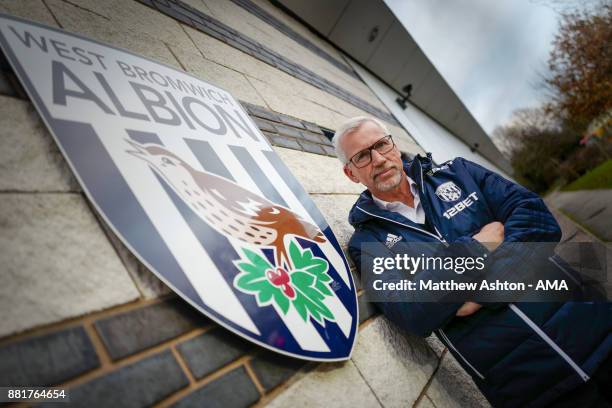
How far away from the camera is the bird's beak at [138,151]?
2.86 feet

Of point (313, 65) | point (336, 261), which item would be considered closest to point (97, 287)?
point (336, 261)

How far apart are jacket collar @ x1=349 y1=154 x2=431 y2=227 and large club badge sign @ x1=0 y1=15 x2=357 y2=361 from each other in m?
0.25

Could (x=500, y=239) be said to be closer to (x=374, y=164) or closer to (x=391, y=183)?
(x=391, y=183)

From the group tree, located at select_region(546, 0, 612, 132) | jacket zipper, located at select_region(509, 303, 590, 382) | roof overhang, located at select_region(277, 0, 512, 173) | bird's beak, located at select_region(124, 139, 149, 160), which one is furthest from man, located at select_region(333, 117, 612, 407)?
tree, located at select_region(546, 0, 612, 132)

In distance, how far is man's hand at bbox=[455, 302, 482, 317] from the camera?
1130 mm

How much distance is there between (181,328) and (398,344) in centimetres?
91

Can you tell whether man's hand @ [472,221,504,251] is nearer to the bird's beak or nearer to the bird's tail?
the bird's tail

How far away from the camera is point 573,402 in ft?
3.51

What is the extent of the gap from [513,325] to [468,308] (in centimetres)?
15

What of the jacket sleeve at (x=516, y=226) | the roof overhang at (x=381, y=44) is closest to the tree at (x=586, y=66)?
the roof overhang at (x=381, y=44)

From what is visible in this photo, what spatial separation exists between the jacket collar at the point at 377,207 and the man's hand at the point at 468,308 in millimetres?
377

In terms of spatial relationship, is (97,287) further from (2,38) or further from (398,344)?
(398,344)

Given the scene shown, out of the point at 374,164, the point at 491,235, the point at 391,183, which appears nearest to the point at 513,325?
the point at 491,235

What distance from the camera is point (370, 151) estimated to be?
1570mm
